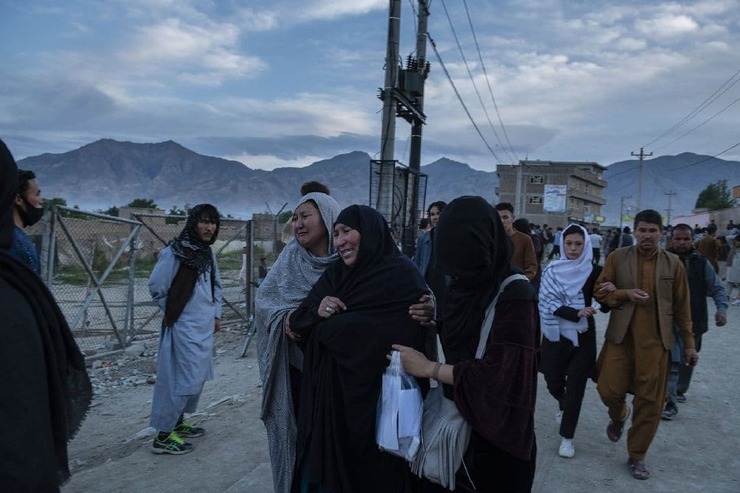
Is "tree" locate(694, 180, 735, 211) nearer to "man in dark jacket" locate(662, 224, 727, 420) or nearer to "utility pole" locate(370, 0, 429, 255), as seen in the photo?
"utility pole" locate(370, 0, 429, 255)

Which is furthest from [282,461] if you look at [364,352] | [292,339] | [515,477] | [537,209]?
[537,209]

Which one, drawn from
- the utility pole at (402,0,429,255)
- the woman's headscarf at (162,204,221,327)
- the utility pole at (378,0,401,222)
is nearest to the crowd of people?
the woman's headscarf at (162,204,221,327)

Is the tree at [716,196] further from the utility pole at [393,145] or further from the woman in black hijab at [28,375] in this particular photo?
the woman in black hijab at [28,375]

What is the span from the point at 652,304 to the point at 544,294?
0.81m

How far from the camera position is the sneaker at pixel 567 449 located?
4168 mm

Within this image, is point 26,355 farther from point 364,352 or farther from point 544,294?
point 544,294

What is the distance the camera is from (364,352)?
2277 millimetres

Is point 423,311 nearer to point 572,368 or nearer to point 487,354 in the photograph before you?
point 487,354

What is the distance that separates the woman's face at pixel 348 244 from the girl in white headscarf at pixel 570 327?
7.78 feet

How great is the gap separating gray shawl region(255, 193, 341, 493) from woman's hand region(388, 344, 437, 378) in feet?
2.47

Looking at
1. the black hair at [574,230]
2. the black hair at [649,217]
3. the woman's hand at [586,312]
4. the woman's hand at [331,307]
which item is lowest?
the woman's hand at [586,312]

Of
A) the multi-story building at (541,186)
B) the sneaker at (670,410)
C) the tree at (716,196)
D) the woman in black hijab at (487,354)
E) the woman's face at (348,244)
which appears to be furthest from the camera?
the multi-story building at (541,186)

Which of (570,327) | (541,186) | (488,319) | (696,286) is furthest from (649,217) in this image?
(541,186)

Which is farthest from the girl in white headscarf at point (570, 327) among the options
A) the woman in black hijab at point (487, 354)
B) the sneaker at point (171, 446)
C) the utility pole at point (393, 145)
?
the utility pole at point (393, 145)
